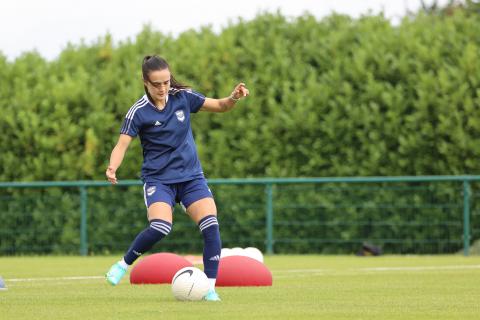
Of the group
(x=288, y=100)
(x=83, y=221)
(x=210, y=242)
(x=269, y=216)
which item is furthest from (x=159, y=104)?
(x=83, y=221)

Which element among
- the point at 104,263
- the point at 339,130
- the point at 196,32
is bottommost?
the point at 104,263

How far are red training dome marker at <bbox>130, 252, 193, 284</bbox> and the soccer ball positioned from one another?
2.27 metres

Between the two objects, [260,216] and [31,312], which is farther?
[260,216]

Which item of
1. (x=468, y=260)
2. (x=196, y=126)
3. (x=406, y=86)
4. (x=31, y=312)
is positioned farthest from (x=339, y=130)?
(x=31, y=312)

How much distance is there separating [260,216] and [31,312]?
39.4 feet

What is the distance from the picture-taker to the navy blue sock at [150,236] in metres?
9.50

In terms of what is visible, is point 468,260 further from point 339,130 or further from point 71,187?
point 71,187

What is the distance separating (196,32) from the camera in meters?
22.6

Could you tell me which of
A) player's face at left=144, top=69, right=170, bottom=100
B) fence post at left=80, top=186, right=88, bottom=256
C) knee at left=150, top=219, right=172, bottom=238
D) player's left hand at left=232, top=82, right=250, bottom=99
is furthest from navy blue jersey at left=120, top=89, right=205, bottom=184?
fence post at left=80, top=186, right=88, bottom=256

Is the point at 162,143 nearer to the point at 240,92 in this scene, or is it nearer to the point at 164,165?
the point at 164,165

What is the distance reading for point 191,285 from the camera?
9180mm

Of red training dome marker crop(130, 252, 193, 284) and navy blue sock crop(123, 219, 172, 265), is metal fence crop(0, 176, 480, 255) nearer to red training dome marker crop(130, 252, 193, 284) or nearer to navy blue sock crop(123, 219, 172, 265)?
red training dome marker crop(130, 252, 193, 284)

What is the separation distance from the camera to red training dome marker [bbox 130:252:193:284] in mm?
11625

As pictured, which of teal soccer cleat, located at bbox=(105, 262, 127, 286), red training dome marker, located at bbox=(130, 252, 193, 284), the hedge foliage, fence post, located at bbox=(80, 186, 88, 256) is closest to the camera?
teal soccer cleat, located at bbox=(105, 262, 127, 286)
